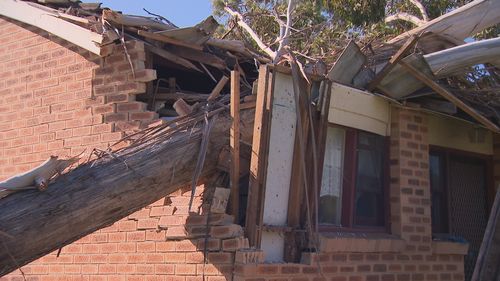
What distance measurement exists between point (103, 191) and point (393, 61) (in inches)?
118

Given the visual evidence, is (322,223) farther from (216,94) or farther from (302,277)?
(216,94)

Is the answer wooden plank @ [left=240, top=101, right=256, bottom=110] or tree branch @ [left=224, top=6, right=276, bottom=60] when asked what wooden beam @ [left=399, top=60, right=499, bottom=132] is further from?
wooden plank @ [left=240, top=101, right=256, bottom=110]

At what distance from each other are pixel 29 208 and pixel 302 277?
7.88 feet

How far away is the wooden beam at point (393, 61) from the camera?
21.5ft

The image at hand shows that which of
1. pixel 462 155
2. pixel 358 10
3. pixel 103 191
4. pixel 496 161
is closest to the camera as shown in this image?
pixel 103 191

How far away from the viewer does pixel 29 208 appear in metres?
4.83

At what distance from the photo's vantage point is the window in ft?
22.8

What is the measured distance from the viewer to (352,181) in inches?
281

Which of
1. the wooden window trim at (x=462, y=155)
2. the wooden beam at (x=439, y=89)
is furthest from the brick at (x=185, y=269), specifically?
the wooden window trim at (x=462, y=155)

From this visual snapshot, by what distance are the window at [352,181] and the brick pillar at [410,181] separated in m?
0.16

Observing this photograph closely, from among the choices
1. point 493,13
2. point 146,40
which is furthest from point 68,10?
point 493,13

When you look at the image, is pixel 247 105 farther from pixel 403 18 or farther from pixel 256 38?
pixel 403 18

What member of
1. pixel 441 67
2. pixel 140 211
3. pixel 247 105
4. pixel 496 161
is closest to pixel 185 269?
pixel 140 211

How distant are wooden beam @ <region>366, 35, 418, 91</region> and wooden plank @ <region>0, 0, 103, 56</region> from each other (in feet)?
8.68
